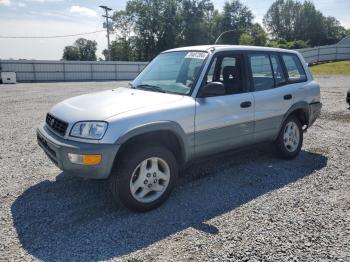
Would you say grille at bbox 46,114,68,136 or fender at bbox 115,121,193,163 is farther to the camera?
grille at bbox 46,114,68,136

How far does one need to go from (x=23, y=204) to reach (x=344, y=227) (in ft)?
12.3

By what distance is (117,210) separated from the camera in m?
3.90

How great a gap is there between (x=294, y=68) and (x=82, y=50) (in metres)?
110

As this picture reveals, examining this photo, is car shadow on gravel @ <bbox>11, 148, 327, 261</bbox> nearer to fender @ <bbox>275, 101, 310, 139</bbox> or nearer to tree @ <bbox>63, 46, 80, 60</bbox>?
fender @ <bbox>275, 101, 310, 139</bbox>

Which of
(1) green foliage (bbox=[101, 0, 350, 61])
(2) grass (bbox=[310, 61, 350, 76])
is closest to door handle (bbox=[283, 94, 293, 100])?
(2) grass (bbox=[310, 61, 350, 76])

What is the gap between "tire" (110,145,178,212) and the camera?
3609 mm

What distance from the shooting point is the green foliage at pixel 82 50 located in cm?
10438

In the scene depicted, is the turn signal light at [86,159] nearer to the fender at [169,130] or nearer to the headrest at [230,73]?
the fender at [169,130]

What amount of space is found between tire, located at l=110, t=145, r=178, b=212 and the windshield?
0.95 meters

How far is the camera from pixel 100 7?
42812mm

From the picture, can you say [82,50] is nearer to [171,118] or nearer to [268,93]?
[268,93]

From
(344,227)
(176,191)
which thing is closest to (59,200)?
(176,191)

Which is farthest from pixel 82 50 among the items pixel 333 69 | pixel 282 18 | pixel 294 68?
pixel 294 68

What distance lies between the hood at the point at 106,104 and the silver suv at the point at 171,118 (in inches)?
0.5
